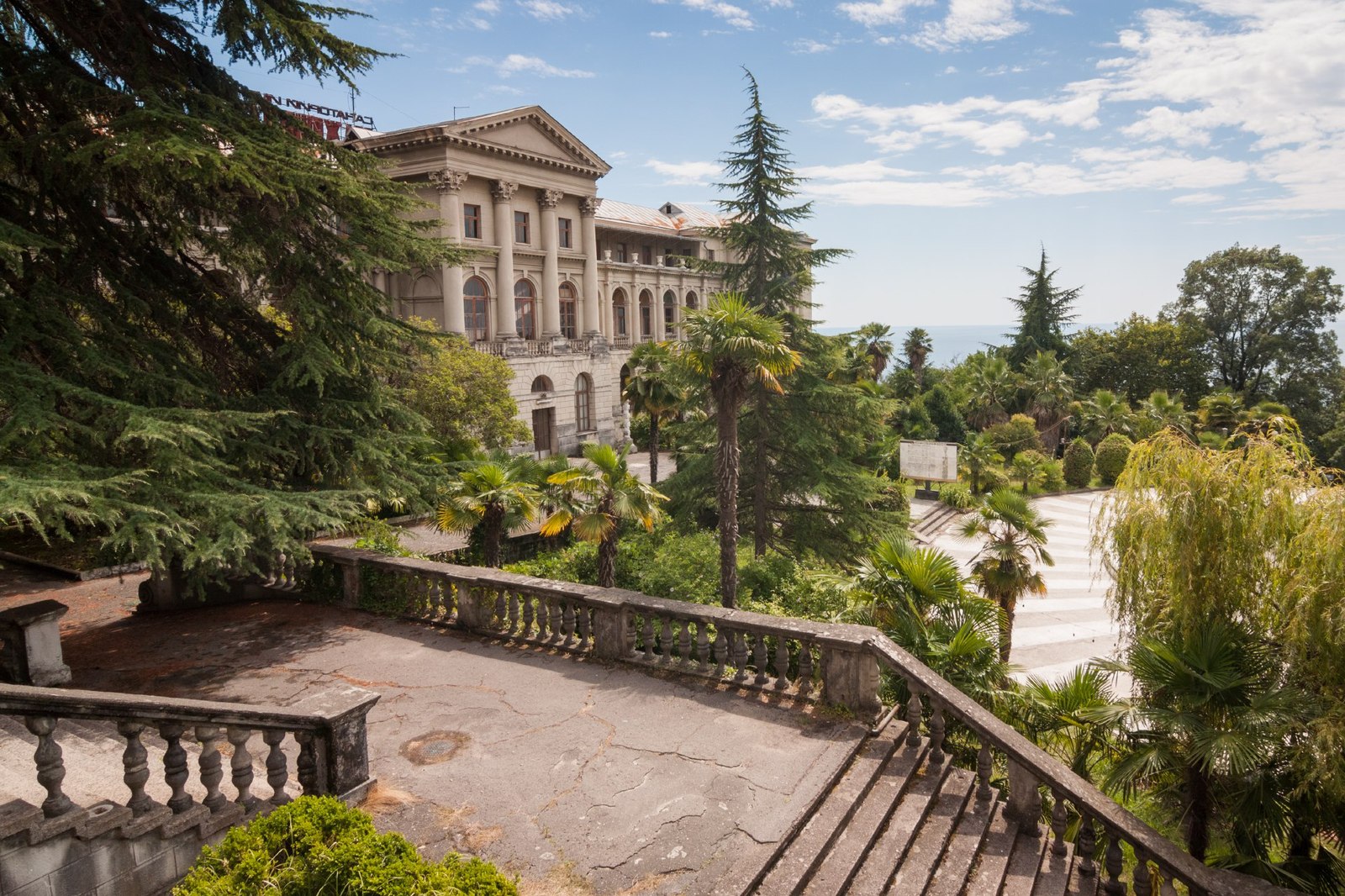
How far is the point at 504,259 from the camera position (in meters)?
40.2

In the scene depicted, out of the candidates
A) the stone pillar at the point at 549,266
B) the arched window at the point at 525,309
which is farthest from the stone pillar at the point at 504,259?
the stone pillar at the point at 549,266

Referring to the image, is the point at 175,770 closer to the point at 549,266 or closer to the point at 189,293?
the point at 189,293

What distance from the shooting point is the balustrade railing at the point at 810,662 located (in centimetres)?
660

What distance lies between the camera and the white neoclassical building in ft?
123

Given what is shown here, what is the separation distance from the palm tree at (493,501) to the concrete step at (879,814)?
925 cm

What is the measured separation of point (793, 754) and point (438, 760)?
9.81ft

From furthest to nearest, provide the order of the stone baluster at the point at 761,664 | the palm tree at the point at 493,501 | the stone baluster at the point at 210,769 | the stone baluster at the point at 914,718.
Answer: the palm tree at the point at 493,501 → the stone baluster at the point at 761,664 → the stone baluster at the point at 914,718 → the stone baluster at the point at 210,769

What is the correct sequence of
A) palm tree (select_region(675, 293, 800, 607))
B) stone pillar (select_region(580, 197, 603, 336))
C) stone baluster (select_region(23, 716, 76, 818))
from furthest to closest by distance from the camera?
stone pillar (select_region(580, 197, 603, 336)) < palm tree (select_region(675, 293, 800, 607)) < stone baluster (select_region(23, 716, 76, 818))

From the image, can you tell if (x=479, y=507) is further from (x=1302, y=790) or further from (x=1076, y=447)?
(x=1076, y=447)

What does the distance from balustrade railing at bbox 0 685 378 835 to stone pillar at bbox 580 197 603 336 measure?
135 ft

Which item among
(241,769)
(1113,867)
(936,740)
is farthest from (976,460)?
(241,769)

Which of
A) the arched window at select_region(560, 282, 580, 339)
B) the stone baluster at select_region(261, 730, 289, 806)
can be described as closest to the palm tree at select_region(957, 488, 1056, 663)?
the stone baluster at select_region(261, 730, 289, 806)

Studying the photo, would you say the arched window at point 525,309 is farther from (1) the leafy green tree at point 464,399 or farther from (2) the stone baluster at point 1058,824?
(2) the stone baluster at point 1058,824

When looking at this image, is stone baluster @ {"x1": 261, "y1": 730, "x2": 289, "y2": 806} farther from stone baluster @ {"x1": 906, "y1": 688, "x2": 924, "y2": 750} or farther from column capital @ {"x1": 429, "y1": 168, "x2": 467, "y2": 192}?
column capital @ {"x1": 429, "y1": 168, "x2": 467, "y2": 192}
